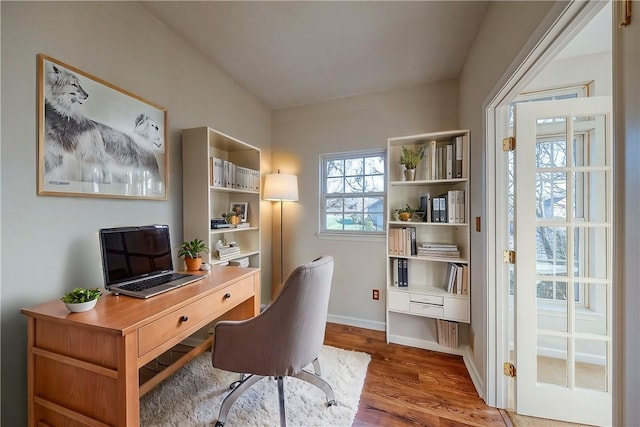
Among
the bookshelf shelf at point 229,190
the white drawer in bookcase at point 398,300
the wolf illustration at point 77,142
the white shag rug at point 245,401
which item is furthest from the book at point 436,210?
the wolf illustration at point 77,142

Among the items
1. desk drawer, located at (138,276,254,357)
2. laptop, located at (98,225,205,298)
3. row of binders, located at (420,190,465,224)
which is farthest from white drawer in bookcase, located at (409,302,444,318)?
laptop, located at (98,225,205,298)

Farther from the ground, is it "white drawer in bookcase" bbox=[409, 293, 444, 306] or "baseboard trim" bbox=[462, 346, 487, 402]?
"white drawer in bookcase" bbox=[409, 293, 444, 306]

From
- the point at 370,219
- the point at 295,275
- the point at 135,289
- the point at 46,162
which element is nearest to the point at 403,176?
the point at 370,219

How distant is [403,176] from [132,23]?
2.34 meters

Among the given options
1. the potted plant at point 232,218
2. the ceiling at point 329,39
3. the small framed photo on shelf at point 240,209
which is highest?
the ceiling at point 329,39

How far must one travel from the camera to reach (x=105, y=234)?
1322mm

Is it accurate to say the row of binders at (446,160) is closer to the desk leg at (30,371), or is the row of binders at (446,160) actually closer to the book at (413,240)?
the book at (413,240)

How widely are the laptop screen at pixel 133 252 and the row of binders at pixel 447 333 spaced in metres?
2.26

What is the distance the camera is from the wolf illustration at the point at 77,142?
4.05 feet

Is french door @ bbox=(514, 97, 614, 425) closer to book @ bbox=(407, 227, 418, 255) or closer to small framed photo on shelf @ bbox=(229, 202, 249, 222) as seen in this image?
book @ bbox=(407, 227, 418, 255)

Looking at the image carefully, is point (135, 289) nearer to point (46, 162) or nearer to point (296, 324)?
point (46, 162)

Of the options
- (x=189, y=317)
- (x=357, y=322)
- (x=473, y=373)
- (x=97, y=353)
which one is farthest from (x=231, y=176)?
(x=473, y=373)

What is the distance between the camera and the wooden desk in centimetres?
95

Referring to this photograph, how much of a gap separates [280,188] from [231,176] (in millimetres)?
591
